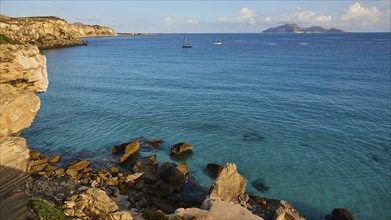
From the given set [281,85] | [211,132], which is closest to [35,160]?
[211,132]

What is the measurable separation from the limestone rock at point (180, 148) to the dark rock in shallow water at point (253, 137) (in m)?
9.25

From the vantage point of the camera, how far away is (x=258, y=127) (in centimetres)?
4738

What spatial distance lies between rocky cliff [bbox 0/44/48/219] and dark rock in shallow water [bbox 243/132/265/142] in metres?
28.2

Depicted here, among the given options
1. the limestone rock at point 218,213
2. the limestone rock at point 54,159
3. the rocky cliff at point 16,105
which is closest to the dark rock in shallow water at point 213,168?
the limestone rock at point 218,213

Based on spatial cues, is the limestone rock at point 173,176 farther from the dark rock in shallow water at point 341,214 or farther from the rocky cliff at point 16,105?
the dark rock in shallow water at point 341,214

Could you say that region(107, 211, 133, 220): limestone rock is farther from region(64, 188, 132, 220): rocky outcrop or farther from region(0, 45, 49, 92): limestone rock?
region(0, 45, 49, 92): limestone rock

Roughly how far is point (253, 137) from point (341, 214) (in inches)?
738

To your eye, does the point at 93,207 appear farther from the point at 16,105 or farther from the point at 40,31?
the point at 40,31

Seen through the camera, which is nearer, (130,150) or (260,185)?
(260,185)

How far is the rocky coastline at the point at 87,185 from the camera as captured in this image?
20.5 m

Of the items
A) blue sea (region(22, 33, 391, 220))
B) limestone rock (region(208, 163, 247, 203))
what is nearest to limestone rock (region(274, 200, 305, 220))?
blue sea (region(22, 33, 391, 220))

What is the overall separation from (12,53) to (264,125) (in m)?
36.9

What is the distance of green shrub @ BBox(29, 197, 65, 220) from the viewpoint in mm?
17859

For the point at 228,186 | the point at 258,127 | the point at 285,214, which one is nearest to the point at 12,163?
the point at 228,186
